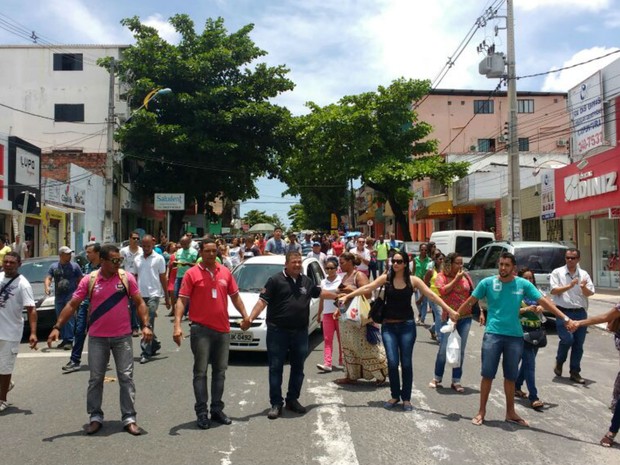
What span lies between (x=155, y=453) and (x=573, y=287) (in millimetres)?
5805

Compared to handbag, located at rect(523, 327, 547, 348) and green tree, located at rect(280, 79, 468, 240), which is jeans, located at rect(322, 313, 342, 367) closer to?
handbag, located at rect(523, 327, 547, 348)

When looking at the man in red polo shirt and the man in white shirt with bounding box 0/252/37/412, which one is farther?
the man in white shirt with bounding box 0/252/37/412

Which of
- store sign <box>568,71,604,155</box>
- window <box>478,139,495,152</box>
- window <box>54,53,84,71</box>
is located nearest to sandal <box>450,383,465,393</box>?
store sign <box>568,71,604,155</box>

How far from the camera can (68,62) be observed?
39.9 m

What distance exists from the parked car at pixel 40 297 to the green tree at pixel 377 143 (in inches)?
863

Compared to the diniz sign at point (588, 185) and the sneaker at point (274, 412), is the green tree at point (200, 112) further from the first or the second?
the sneaker at point (274, 412)

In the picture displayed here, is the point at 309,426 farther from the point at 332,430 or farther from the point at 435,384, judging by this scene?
the point at 435,384

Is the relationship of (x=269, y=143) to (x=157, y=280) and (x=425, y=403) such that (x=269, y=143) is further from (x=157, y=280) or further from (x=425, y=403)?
(x=425, y=403)

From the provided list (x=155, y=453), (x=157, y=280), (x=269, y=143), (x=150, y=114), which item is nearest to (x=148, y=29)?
(x=150, y=114)

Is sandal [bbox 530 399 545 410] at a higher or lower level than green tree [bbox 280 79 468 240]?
lower

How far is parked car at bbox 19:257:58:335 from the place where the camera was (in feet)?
35.9

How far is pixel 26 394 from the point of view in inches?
280

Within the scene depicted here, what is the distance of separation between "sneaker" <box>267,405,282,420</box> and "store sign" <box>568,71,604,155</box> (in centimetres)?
1780

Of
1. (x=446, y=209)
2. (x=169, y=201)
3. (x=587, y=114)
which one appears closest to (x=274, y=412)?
(x=587, y=114)
